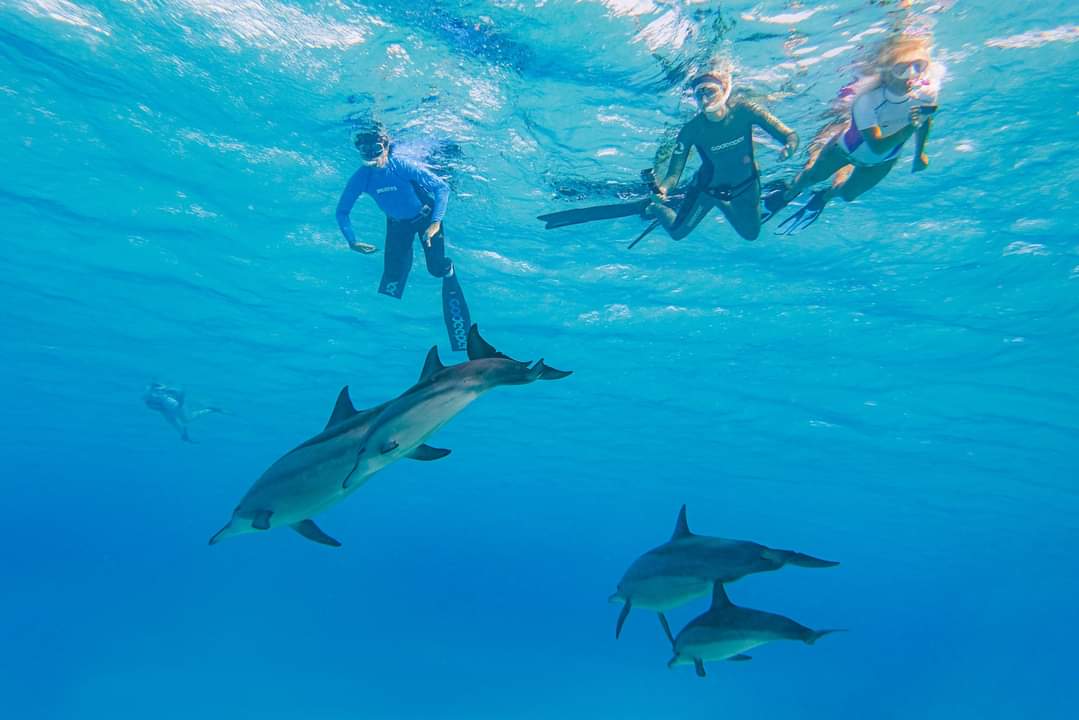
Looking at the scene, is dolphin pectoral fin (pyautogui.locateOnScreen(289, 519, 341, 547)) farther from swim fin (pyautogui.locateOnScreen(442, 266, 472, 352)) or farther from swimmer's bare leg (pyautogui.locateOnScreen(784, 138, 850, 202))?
swimmer's bare leg (pyautogui.locateOnScreen(784, 138, 850, 202))

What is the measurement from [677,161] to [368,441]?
28.2 ft

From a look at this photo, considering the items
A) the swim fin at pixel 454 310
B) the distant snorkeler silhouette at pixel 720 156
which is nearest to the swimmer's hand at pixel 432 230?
the swim fin at pixel 454 310

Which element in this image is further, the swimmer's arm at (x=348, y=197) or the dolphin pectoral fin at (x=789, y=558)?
the swimmer's arm at (x=348, y=197)

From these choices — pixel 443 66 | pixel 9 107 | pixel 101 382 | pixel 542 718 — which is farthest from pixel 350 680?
pixel 443 66

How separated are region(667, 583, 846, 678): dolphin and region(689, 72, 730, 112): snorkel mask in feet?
24.7

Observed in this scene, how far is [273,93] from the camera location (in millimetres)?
11172

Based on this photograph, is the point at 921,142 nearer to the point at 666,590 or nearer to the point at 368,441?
the point at 666,590

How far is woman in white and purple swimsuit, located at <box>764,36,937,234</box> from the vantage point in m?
7.23

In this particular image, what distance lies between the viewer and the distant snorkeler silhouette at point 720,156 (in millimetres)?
9000

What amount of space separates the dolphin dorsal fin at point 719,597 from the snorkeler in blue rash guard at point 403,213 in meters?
6.84

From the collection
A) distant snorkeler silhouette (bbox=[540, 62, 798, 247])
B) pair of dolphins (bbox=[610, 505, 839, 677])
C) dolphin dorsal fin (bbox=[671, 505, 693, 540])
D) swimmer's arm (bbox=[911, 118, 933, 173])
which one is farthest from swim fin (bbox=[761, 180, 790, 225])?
pair of dolphins (bbox=[610, 505, 839, 677])

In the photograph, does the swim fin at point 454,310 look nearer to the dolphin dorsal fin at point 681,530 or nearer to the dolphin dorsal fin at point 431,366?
the dolphin dorsal fin at point 681,530

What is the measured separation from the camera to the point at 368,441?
3.11 metres

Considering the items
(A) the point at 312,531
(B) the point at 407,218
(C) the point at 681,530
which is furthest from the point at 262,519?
(B) the point at 407,218
